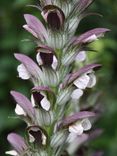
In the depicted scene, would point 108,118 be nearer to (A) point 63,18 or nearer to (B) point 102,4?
(B) point 102,4

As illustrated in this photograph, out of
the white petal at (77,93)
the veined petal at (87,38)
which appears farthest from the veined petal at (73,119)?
the veined petal at (87,38)

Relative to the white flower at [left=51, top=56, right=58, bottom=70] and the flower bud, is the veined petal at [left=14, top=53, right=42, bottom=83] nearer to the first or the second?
the white flower at [left=51, top=56, right=58, bottom=70]

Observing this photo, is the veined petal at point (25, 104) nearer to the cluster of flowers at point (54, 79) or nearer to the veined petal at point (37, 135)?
the cluster of flowers at point (54, 79)

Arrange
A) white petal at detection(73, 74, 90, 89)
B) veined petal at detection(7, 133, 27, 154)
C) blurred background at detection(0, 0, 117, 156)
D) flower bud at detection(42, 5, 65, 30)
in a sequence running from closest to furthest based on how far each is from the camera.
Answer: flower bud at detection(42, 5, 65, 30) < white petal at detection(73, 74, 90, 89) < veined petal at detection(7, 133, 27, 154) < blurred background at detection(0, 0, 117, 156)

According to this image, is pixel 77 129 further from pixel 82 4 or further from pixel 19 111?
pixel 82 4

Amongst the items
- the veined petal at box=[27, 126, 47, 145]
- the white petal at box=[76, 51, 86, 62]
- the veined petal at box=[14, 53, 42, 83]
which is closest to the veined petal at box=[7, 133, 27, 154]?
the veined petal at box=[27, 126, 47, 145]
